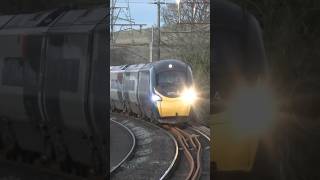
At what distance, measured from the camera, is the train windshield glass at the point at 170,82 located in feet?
14.4

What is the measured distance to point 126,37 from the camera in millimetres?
4312

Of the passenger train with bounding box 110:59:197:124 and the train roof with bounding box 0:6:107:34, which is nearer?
the passenger train with bounding box 110:59:197:124

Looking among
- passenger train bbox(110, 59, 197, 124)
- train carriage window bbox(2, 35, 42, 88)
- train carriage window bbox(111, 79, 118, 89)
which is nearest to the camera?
passenger train bbox(110, 59, 197, 124)

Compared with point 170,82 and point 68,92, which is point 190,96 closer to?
point 170,82

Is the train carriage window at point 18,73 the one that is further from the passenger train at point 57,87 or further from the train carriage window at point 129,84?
the train carriage window at point 129,84

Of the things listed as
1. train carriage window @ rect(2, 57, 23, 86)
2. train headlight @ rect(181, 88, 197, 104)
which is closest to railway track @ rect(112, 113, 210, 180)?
train headlight @ rect(181, 88, 197, 104)

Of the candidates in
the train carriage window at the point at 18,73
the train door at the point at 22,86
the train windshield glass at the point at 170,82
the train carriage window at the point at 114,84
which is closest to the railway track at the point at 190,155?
the train windshield glass at the point at 170,82

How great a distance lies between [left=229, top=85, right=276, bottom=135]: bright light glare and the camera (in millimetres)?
4191

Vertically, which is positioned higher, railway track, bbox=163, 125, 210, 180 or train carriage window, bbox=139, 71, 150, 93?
train carriage window, bbox=139, 71, 150, 93

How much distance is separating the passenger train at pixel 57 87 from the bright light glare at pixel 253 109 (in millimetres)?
1070

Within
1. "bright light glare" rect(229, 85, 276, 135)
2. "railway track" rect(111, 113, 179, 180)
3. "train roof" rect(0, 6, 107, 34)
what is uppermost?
"train roof" rect(0, 6, 107, 34)

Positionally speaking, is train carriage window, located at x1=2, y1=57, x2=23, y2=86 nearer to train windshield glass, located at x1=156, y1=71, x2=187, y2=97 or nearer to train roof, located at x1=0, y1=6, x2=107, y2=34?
train roof, located at x1=0, y1=6, x2=107, y2=34

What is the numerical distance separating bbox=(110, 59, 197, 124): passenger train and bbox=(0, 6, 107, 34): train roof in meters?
0.44

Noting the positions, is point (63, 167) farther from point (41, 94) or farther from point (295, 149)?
point (295, 149)
